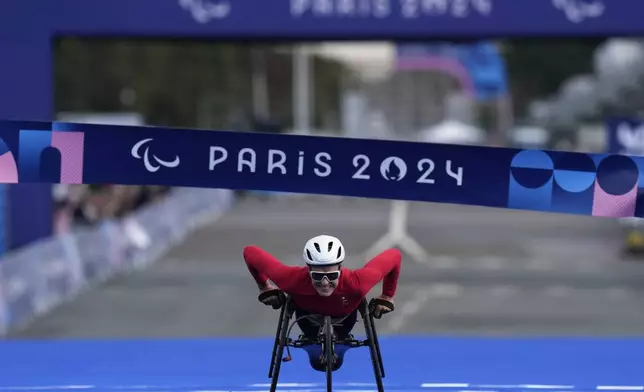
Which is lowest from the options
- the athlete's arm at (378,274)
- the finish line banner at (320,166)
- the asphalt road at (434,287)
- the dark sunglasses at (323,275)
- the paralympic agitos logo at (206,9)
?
the dark sunglasses at (323,275)

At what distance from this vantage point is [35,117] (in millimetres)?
20094

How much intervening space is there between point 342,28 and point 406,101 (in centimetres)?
8838

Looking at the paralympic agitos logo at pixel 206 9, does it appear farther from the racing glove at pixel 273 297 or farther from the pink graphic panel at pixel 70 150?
the racing glove at pixel 273 297

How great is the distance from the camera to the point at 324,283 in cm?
895

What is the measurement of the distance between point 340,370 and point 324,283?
387 cm

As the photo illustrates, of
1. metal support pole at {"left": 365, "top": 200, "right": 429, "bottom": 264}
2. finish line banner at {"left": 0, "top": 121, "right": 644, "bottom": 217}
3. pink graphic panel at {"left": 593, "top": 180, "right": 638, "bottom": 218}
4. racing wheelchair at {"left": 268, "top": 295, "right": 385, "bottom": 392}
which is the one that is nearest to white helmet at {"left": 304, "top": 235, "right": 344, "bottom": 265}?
racing wheelchair at {"left": 268, "top": 295, "right": 385, "bottom": 392}

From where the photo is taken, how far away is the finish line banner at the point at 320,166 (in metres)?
10.8

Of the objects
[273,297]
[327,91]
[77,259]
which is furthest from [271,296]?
[327,91]

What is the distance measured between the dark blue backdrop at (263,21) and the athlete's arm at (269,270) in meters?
10.5

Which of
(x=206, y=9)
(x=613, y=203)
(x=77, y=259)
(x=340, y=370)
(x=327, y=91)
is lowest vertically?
(x=340, y=370)

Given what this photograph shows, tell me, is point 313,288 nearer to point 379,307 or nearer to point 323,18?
point 379,307

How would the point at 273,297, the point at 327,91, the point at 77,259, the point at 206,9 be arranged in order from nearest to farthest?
the point at 273,297
the point at 206,9
the point at 77,259
the point at 327,91

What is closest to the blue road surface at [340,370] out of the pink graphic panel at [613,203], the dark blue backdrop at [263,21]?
the pink graphic panel at [613,203]

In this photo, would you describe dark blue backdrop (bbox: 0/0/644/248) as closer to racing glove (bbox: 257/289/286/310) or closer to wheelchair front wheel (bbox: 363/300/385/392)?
racing glove (bbox: 257/289/286/310)
